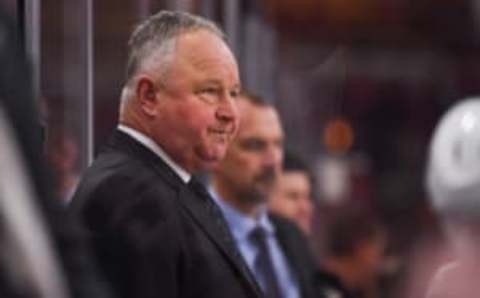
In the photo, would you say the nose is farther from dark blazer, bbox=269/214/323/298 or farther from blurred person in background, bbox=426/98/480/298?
dark blazer, bbox=269/214/323/298

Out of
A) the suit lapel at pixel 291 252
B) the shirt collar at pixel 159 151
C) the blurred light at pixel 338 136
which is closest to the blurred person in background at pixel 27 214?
the shirt collar at pixel 159 151

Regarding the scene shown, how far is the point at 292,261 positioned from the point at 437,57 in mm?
7049

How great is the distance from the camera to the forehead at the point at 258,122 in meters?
7.54

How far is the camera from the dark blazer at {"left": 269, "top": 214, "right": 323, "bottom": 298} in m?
6.93

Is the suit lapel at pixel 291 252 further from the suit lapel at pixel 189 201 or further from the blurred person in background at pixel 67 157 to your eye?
the suit lapel at pixel 189 201

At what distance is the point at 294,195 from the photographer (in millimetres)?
7992

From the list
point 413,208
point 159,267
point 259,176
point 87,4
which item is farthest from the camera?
point 413,208

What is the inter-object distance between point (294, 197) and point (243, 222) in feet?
3.15

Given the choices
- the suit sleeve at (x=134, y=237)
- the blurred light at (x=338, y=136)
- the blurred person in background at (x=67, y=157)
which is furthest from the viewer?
the blurred light at (x=338, y=136)

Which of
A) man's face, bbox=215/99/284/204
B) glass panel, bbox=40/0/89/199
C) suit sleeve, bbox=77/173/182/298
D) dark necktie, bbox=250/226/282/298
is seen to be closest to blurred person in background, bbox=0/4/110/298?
suit sleeve, bbox=77/173/182/298

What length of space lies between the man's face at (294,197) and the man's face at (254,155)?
0.33 m

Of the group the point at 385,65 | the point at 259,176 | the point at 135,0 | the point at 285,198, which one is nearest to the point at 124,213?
the point at 135,0

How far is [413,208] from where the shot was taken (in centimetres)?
1163

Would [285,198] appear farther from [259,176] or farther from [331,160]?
[331,160]
